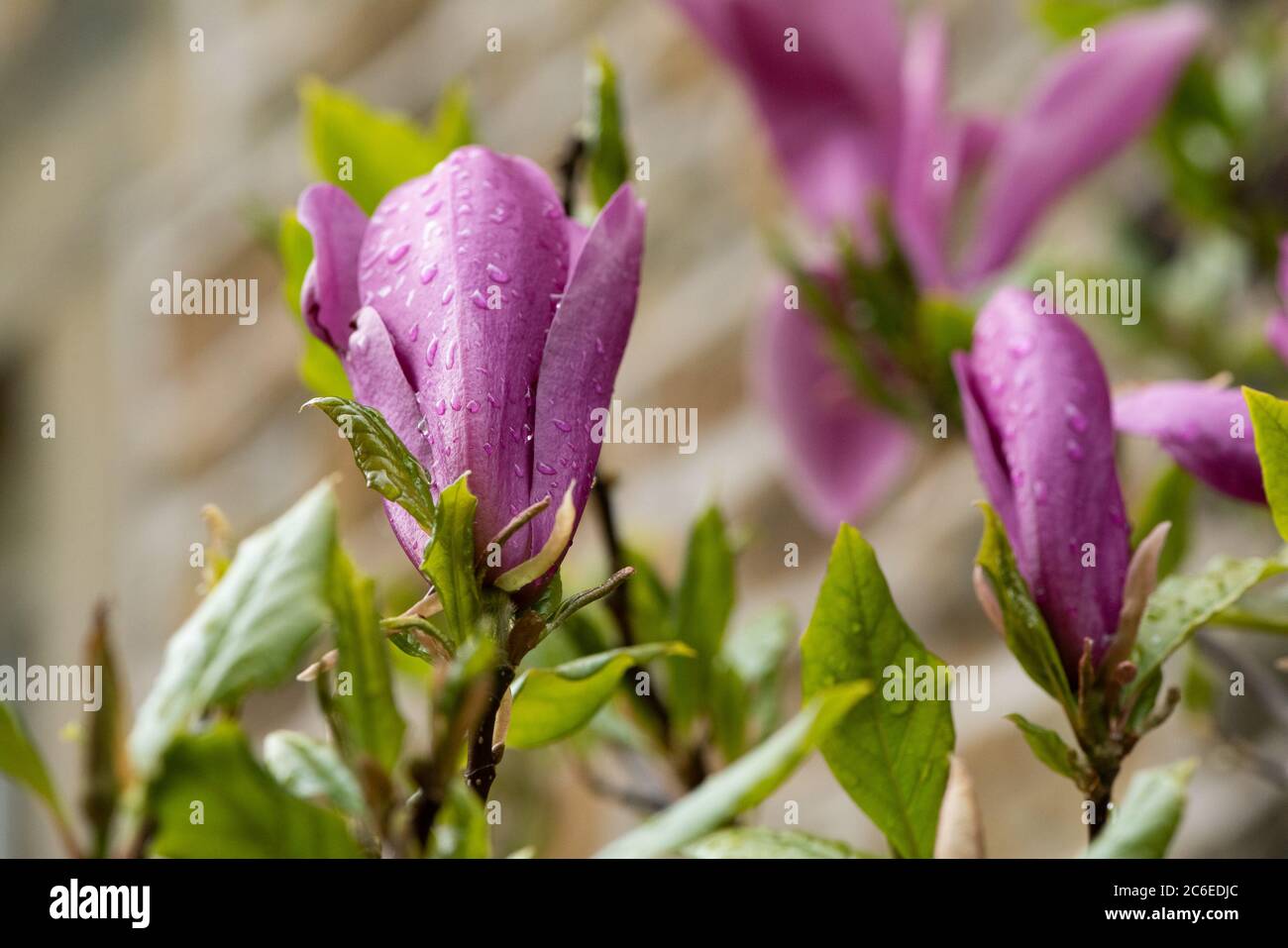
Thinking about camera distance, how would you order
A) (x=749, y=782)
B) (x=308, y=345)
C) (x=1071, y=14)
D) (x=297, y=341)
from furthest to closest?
(x=297, y=341), (x=1071, y=14), (x=308, y=345), (x=749, y=782)

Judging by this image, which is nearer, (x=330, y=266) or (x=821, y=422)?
(x=330, y=266)

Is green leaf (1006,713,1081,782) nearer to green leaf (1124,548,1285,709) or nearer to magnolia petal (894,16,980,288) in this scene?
green leaf (1124,548,1285,709)

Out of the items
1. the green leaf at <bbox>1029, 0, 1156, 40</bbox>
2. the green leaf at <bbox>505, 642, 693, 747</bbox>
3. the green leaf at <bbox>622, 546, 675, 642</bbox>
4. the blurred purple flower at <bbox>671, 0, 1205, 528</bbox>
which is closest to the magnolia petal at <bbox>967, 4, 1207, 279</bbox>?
the blurred purple flower at <bbox>671, 0, 1205, 528</bbox>

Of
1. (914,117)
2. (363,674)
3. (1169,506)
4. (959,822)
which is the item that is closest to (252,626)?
(363,674)

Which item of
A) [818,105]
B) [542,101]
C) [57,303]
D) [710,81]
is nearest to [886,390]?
[818,105]

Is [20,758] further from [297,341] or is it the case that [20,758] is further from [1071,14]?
[297,341]

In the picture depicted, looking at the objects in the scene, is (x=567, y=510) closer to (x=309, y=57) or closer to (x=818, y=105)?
(x=818, y=105)
